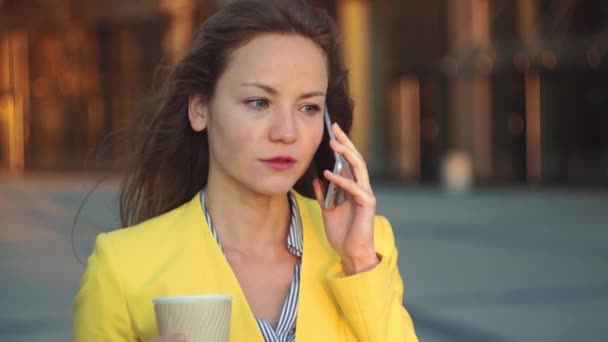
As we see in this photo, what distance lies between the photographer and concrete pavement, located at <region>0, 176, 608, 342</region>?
6.84m

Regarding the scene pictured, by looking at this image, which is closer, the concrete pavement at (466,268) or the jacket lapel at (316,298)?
the jacket lapel at (316,298)

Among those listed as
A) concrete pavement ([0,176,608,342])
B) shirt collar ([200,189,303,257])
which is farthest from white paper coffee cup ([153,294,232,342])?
concrete pavement ([0,176,608,342])

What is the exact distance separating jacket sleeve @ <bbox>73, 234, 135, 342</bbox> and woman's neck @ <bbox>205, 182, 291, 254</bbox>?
338 mm

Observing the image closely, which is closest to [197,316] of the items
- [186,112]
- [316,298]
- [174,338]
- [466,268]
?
[174,338]

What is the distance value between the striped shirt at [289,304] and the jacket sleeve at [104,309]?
0.27 meters

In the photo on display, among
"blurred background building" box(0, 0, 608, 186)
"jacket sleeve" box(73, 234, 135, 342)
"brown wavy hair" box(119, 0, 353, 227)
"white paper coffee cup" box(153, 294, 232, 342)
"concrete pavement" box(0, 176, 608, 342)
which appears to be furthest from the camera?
"blurred background building" box(0, 0, 608, 186)

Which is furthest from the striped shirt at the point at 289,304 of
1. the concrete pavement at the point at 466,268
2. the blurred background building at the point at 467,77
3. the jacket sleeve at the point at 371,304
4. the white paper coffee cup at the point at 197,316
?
the blurred background building at the point at 467,77

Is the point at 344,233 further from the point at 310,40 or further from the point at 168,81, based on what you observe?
the point at 168,81

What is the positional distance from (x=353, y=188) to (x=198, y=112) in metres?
0.52

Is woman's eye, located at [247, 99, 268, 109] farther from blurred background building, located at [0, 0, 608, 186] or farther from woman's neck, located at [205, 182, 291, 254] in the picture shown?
blurred background building, located at [0, 0, 608, 186]

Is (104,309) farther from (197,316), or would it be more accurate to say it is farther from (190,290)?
(197,316)

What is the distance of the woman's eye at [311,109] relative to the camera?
2.44m

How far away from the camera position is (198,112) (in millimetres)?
2646

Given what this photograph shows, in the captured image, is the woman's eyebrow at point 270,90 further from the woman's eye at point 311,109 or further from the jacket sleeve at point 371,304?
the jacket sleeve at point 371,304
